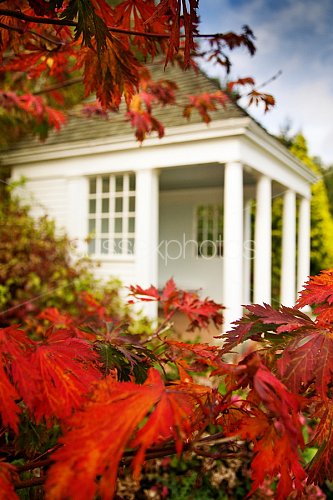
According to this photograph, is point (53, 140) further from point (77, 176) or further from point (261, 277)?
point (261, 277)

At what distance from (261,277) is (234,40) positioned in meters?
4.33

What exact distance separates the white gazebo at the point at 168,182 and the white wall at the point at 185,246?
113 cm

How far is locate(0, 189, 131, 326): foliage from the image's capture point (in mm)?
5145

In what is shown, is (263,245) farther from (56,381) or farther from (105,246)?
(56,381)

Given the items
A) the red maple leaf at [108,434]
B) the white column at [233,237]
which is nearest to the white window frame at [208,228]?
the white column at [233,237]

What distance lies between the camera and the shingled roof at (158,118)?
18.3 ft

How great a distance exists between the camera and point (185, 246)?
10102mm

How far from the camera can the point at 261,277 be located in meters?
5.82

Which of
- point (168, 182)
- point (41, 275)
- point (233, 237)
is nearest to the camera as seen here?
point (233, 237)

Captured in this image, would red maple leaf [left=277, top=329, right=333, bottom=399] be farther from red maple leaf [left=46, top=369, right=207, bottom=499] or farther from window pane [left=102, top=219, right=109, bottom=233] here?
window pane [left=102, top=219, right=109, bottom=233]

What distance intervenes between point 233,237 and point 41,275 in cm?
273

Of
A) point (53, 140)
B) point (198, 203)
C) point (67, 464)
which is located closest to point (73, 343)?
point (67, 464)

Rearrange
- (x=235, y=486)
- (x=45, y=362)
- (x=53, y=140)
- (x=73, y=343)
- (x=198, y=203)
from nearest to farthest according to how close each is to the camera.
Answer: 1. (x=45, y=362)
2. (x=73, y=343)
3. (x=235, y=486)
4. (x=53, y=140)
5. (x=198, y=203)

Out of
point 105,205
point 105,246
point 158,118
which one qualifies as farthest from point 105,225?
point 158,118
